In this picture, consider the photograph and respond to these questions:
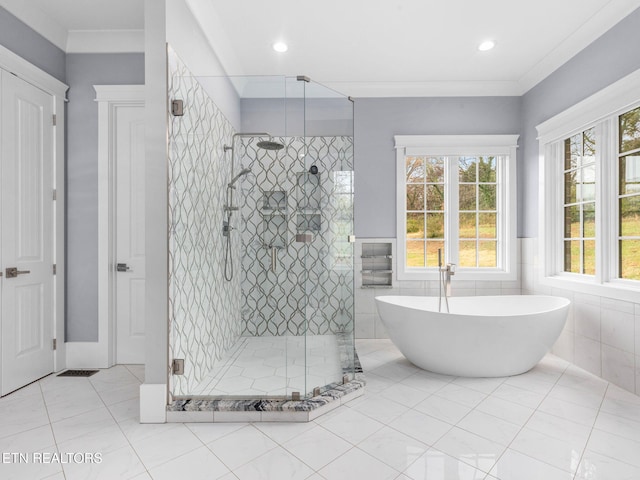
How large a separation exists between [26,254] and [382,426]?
8.97 ft

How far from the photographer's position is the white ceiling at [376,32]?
239cm

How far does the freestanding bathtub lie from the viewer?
2.39 metres

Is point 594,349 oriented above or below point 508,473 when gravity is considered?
above

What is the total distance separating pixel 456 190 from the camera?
11.8 feet

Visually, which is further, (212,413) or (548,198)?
(548,198)

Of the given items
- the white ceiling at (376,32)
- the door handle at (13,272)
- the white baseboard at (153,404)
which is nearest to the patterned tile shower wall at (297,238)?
the white baseboard at (153,404)

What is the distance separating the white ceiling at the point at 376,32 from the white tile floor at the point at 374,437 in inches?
104

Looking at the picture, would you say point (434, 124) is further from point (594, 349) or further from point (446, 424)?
point (446, 424)

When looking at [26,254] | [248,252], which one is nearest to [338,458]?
[248,252]

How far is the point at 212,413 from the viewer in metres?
1.93

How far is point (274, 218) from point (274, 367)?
1021 mm

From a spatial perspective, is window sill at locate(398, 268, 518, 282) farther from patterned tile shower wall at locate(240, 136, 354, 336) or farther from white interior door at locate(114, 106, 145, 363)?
white interior door at locate(114, 106, 145, 363)

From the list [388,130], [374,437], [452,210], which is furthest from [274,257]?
[452,210]

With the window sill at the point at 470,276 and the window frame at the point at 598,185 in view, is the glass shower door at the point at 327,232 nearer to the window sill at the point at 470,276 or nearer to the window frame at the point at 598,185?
the window sill at the point at 470,276
